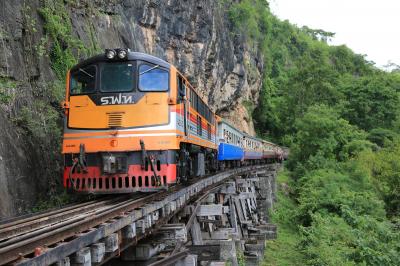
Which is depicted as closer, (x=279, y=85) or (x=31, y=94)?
(x=31, y=94)

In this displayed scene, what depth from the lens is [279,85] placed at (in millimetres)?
60156

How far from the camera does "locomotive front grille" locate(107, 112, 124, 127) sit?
8.81 meters

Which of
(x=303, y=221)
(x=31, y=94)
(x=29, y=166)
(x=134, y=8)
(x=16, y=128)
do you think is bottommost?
(x=303, y=221)

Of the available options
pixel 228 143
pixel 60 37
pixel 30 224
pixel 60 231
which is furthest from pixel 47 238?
pixel 228 143

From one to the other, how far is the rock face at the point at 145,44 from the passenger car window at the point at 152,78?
2.93 metres

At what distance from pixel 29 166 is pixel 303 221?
642 inches

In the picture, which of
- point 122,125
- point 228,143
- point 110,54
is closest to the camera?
point 122,125

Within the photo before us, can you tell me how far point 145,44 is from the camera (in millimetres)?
22609

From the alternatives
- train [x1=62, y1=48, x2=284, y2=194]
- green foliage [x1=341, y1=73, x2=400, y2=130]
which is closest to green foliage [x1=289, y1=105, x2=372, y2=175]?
green foliage [x1=341, y1=73, x2=400, y2=130]

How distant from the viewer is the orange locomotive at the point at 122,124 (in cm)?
862

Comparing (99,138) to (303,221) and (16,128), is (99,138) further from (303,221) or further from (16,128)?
(303,221)

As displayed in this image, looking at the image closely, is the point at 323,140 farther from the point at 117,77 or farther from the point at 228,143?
the point at 117,77

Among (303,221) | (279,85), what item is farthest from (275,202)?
(279,85)

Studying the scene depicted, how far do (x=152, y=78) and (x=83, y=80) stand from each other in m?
1.46
